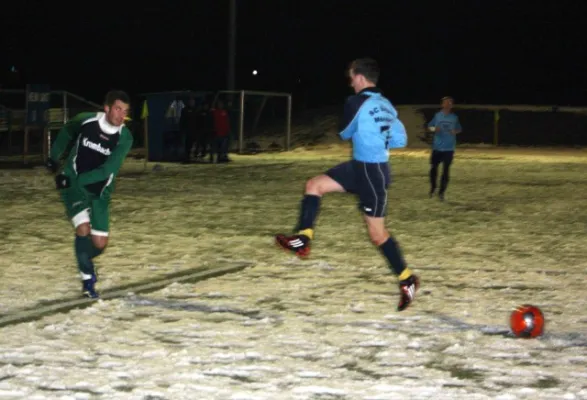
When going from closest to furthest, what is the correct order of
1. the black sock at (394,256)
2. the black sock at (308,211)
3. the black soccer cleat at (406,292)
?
1. the black soccer cleat at (406,292)
2. the black sock at (394,256)
3. the black sock at (308,211)

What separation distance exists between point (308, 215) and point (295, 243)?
0.30 m

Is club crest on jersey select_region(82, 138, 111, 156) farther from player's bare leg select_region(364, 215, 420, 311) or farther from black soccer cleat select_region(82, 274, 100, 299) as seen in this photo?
player's bare leg select_region(364, 215, 420, 311)

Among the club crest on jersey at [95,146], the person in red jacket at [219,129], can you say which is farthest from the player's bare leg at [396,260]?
the person in red jacket at [219,129]

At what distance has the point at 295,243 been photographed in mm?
8336

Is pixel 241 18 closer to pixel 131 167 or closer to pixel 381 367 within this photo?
pixel 131 167

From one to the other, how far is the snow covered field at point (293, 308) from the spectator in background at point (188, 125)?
452 inches

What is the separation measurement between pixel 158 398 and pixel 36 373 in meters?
0.92

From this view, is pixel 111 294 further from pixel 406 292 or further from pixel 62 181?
pixel 406 292

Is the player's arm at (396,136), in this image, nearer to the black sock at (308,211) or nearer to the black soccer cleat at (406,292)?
the black sock at (308,211)

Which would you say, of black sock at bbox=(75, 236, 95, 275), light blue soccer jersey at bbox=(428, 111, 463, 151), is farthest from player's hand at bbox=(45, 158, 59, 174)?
light blue soccer jersey at bbox=(428, 111, 463, 151)

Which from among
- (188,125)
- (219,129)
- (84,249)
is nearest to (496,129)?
(219,129)

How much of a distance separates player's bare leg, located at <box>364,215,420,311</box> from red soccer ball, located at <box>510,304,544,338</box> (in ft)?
3.27

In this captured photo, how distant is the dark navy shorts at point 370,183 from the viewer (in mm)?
8008

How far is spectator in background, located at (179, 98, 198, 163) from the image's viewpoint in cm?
2839
